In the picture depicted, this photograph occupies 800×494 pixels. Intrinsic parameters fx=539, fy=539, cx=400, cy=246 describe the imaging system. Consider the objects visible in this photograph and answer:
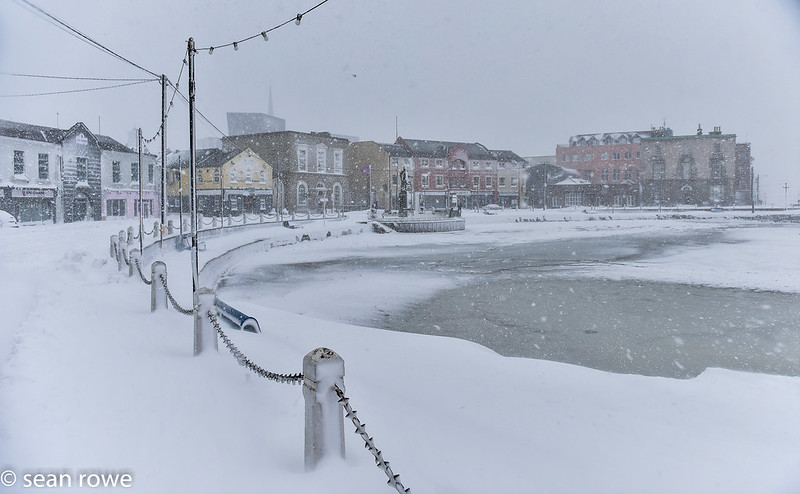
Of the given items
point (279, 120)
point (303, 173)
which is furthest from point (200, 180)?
point (279, 120)

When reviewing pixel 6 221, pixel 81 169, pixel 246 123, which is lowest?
pixel 6 221

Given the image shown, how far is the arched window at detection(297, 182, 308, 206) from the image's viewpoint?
58438mm

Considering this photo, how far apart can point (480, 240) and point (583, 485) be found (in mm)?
27381

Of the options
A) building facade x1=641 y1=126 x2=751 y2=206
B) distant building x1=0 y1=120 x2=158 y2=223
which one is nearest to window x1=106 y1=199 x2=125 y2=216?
distant building x1=0 y1=120 x2=158 y2=223

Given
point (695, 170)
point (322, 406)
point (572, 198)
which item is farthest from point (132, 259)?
point (695, 170)

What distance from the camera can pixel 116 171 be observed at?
2989 centimetres

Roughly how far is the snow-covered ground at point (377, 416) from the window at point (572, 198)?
251 feet

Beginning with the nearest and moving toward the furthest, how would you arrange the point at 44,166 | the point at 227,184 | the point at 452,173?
the point at 44,166 → the point at 227,184 → the point at 452,173

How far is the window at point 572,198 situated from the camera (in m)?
80.4

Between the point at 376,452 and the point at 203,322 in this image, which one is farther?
the point at 203,322

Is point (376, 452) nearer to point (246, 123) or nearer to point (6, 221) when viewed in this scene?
point (6, 221)

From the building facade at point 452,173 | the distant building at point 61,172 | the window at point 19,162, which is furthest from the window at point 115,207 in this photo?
the building facade at point 452,173

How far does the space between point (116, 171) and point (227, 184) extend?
2227 cm

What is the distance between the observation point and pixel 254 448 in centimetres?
407
